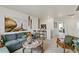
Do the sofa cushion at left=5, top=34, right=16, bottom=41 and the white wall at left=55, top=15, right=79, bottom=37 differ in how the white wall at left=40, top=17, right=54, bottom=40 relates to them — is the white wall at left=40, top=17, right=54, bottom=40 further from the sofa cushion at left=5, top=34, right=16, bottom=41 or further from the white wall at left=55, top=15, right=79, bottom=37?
the sofa cushion at left=5, top=34, right=16, bottom=41

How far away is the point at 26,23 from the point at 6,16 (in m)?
0.42

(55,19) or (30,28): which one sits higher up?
(55,19)

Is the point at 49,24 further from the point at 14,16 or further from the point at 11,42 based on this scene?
the point at 11,42

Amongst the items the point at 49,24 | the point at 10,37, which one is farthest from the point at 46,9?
the point at 10,37

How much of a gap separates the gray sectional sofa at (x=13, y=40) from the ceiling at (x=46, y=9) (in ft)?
1.61

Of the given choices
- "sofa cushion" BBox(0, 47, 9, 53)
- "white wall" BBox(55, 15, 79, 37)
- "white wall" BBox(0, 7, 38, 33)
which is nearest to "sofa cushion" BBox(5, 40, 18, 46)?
"sofa cushion" BBox(0, 47, 9, 53)

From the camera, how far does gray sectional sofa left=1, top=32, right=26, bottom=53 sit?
1793 millimetres

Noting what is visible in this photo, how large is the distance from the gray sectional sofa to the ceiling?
491 millimetres
